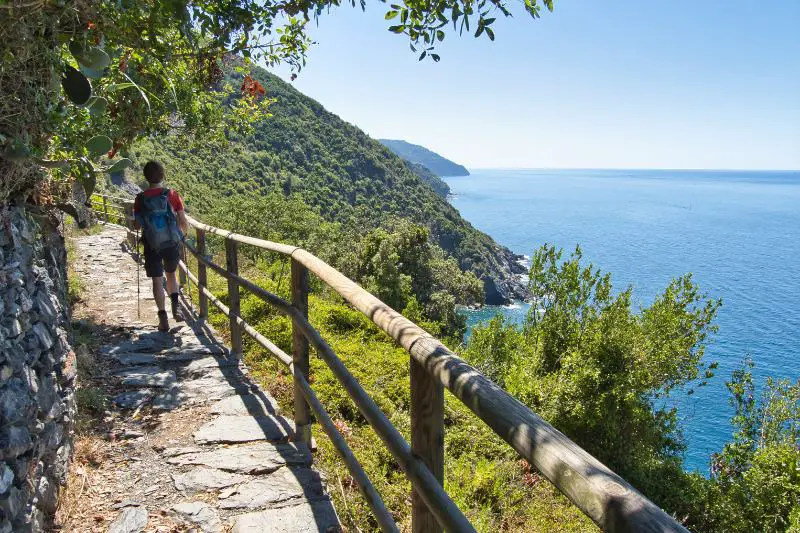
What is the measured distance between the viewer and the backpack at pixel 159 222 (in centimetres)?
528

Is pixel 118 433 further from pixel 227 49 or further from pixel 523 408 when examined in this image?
pixel 227 49

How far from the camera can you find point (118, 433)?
3.47 meters

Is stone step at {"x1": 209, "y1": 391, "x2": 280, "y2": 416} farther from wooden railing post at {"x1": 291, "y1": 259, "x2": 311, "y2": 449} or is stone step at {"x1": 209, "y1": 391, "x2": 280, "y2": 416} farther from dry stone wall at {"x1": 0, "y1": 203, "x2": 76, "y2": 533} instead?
dry stone wall at {"x1": 0, "y1": 203, "x2": 76, "y2": 533}

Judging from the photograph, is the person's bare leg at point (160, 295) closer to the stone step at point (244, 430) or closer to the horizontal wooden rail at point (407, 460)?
the stone step at point (244, 430)

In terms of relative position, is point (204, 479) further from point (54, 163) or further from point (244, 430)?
point (54, 163)

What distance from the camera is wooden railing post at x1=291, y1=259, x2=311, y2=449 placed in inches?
120

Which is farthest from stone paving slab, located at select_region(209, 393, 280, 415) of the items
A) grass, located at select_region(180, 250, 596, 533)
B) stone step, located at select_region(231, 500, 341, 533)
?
stone step, located at select_region(231, 500, 341, 533)

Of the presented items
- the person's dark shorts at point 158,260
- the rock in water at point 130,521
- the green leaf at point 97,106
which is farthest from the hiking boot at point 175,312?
the green leaf at point 97,106

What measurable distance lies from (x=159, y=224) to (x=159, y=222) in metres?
0.02

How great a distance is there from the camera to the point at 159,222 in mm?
5387

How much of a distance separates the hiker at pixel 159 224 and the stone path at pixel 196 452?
764mm

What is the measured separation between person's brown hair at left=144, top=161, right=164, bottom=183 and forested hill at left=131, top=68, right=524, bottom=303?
63725 mm

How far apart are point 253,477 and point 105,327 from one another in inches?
152

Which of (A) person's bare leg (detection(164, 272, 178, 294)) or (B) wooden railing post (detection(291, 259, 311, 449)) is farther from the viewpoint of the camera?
Answer: (A) person's bare leg (detection(164, 272, 178, 294))
